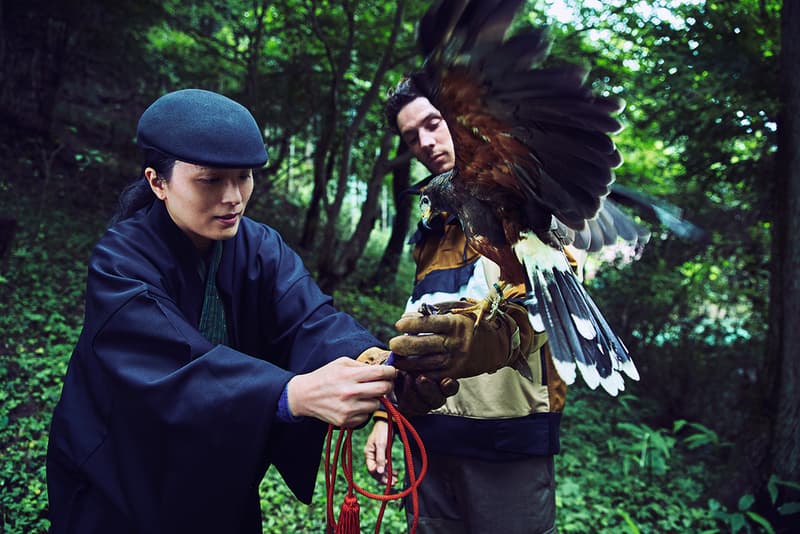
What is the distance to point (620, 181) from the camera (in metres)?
7.71

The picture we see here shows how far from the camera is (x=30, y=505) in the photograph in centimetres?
303

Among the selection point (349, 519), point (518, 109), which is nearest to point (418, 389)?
point (349, 519)

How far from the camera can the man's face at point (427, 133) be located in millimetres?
2297

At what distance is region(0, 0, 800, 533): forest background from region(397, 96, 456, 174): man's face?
61 cm

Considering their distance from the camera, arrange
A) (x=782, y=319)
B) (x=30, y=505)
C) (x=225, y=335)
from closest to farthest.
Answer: (x=225, y=335)
(x=30, y=505)
(x=782, y=319)

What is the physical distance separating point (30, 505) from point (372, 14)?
6107 millimetres

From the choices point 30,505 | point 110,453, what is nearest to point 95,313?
point 110,453

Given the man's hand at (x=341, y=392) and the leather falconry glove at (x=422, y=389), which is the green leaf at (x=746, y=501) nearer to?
the leather falconry glove at (x=422, y=389)

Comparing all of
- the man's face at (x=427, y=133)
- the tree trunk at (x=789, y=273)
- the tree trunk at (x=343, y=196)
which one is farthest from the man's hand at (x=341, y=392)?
the tree trunk at (x=343, y=196)

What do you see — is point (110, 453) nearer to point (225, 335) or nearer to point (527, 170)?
point (225, 335)

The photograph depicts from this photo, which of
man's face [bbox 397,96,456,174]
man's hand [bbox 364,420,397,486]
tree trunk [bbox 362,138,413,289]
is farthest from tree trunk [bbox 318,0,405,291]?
man's hand [bbox 364,420,397,486]

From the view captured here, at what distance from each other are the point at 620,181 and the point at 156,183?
727cm

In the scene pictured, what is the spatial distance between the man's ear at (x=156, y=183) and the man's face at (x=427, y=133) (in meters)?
1.09

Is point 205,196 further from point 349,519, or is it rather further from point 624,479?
point 624,479
